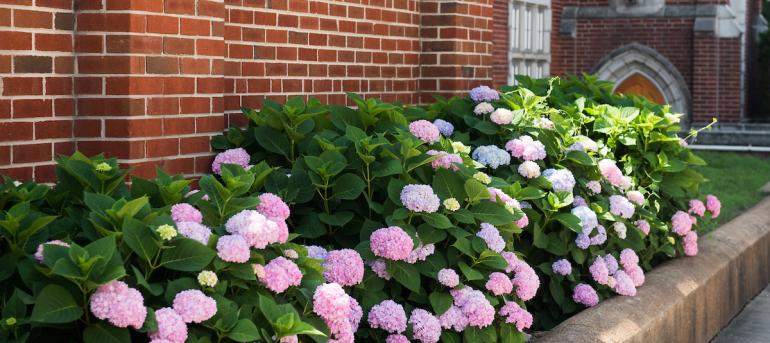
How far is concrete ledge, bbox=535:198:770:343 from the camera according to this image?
488 centimetres

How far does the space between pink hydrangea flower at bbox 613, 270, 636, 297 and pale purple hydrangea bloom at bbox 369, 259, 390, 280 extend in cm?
183

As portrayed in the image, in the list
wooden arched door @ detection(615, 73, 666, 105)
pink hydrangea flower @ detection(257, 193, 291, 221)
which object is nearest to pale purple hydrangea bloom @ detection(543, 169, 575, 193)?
pink hydrangea flower @ detection(257, 193, 291, 221)

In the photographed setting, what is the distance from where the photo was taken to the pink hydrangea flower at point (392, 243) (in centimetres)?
400

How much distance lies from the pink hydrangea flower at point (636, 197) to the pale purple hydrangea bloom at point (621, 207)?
0.28 metres

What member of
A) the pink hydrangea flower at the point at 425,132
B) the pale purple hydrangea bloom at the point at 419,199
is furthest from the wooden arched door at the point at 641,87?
the pale purple hydrangea bloom at the point at 419,199

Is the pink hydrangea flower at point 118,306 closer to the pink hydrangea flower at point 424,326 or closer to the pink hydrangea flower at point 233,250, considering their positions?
the pink hydrangea flower at point 233,250

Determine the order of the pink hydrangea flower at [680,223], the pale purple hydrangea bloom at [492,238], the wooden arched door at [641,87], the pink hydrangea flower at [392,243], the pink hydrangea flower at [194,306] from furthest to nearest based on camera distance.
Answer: the wooden arched door at [641,87]
the pink hydrangea flower at [680,223]
the pale purple hydrangea bloom at [492,238]
the pink hydrangea flower at [392,243]
the pink hydrangea flower at [194,306]

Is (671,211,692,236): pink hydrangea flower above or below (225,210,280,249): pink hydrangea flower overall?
below

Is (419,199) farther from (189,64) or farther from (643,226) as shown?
(643,226)

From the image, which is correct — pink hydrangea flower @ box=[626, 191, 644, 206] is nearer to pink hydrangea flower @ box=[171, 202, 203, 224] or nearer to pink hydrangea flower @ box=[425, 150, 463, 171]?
pink hydrangea flower @ box=[425, 150, 463, 171]

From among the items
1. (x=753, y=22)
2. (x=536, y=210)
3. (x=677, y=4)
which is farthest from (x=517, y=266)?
(x=753, y=22)

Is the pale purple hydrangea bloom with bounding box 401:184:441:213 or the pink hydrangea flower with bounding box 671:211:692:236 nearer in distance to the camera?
the pale purple hydrangea bloom with bounding box 401:184:441:213

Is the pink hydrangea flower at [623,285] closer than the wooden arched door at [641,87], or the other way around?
the pink hydrangea flower at [623,285]

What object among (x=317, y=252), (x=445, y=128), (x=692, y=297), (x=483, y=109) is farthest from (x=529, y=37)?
(x=317, y=252)
